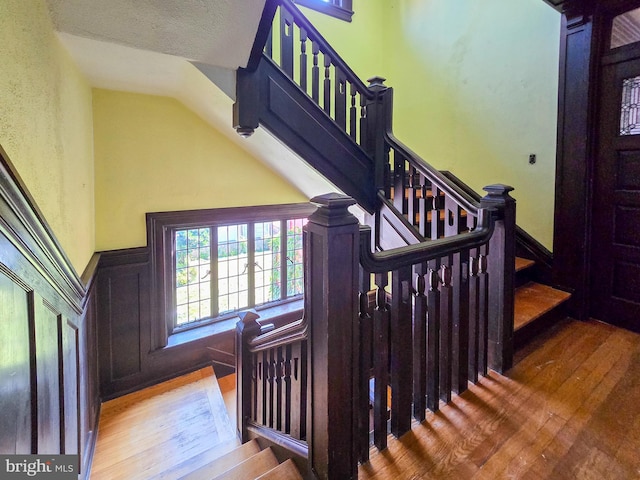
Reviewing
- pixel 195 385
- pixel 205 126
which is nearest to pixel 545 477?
pixel 195 385

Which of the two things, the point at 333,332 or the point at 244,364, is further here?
the point at 244,364

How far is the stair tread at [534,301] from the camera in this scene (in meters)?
2.46

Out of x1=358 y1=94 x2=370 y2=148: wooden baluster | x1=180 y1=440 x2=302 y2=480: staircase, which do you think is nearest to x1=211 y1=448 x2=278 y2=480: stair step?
x1=180 y1=440 x2=302 y2=480: staircase

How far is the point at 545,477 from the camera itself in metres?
1.32

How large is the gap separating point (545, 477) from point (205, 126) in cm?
353

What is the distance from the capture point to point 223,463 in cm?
198

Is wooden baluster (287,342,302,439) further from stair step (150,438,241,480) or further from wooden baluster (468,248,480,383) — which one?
wooden baluster (468,248,480,383)

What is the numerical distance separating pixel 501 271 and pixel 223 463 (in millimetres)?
1901

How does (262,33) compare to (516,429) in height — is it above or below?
above

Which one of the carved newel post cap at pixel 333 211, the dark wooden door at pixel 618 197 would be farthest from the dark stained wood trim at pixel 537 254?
the carved newel post cap at pixel 333 211

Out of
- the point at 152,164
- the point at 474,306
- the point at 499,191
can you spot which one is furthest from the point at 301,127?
the point at 474,306

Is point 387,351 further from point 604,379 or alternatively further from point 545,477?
point 604,379

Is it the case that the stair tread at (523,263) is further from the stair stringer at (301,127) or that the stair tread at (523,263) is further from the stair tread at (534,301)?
the stair stringer at (301,127)

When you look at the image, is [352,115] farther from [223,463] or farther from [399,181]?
[223,463]
